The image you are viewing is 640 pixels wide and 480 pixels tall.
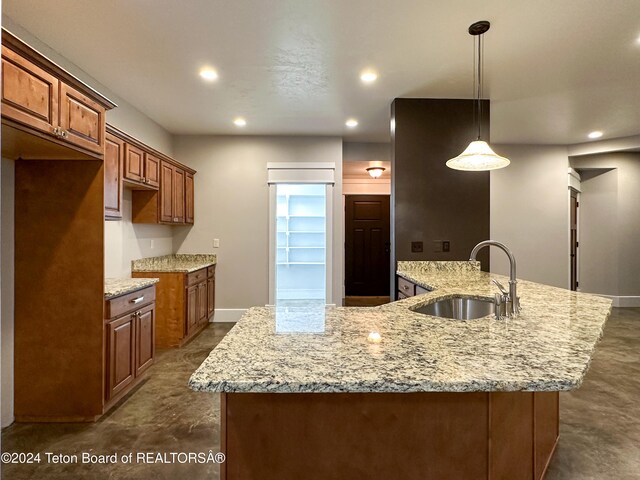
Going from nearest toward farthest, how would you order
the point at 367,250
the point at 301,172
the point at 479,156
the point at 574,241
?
1. the point at 479,156
2. the point at 301,172
3. the point at 574,241
4. the point at 367,250

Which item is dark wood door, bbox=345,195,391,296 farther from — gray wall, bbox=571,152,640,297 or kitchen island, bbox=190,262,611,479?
kitchen island, bbox=190,262,611,479

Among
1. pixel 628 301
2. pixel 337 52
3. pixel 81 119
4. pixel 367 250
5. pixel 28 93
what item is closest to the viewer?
pixel 28 93

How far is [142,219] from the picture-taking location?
3.80 m

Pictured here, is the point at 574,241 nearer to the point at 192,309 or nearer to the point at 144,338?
the point at 192,309

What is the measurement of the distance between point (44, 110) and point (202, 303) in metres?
2.93

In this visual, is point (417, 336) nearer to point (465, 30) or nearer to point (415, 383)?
point (415, 383)

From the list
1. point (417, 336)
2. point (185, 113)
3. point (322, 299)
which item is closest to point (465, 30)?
point (417, 336)

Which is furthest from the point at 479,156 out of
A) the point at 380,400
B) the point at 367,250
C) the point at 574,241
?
the point at 574,241

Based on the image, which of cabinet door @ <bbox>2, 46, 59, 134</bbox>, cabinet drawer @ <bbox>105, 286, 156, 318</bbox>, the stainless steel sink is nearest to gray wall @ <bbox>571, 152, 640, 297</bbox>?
the stainless steel sink

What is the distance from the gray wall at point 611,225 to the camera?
575cm

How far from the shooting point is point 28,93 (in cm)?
178

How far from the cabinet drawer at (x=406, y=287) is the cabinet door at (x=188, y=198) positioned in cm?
295

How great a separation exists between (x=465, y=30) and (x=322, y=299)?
12.9 ft

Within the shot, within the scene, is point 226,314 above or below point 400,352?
below
